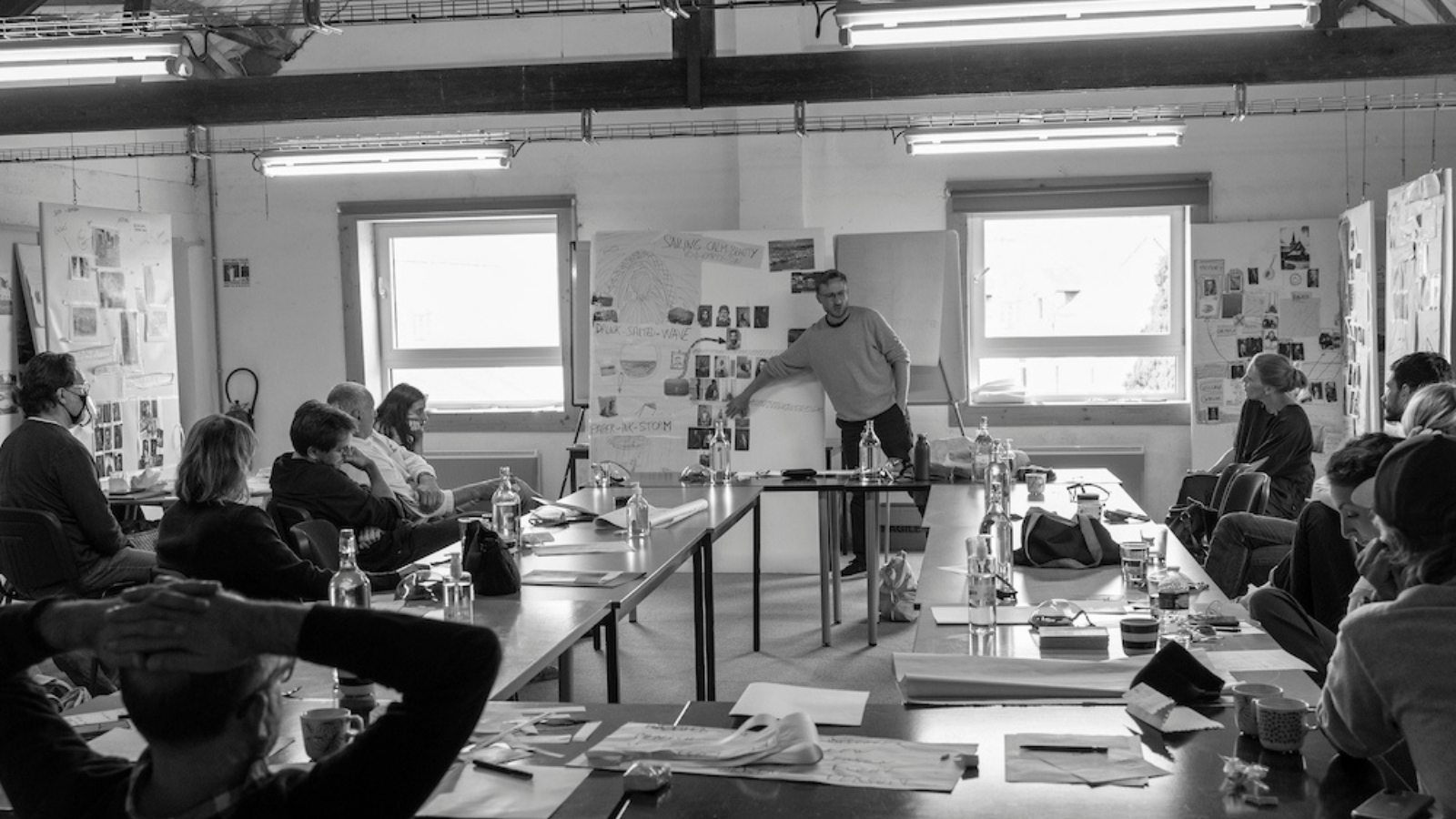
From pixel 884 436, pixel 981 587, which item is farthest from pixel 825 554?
pixel 981 587

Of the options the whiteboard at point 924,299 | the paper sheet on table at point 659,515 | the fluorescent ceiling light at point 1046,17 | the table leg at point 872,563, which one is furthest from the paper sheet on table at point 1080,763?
the whiteboard at point 924,299

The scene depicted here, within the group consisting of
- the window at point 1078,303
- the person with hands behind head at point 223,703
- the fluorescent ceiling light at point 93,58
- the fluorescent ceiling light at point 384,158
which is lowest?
the person with hands behind head at point 223,703

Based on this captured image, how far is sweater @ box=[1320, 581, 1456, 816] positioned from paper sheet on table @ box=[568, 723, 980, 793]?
55 cm

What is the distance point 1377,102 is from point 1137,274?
166 cm

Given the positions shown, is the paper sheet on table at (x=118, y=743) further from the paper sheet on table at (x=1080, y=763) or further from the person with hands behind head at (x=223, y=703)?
the paper sheet on table at (x=1080, y=763)

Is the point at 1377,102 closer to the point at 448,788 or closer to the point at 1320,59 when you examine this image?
the point at 1320,59

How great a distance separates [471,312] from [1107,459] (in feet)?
13.9

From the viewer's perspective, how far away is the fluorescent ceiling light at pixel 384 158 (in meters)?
7.27

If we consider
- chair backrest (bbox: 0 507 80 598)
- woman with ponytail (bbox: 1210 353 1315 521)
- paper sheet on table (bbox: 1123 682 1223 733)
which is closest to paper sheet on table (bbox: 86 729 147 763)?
paper sheet on table (bbox: 1123 682 1223 733)

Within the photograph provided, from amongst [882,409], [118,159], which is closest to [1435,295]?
[882,409]

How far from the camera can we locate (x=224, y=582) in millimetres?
3387

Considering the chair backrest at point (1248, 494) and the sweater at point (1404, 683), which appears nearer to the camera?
the sweater at point (1404, 683)

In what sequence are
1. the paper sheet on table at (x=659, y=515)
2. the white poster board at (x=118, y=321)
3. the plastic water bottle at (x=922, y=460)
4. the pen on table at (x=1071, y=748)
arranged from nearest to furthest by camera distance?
the pen on table at (x=1071, y=748)
the paper sheet on table at (x=659, y=515)
the plastic water bottle at (x=922, y=460)
the white poster board at (x=118, y=321)

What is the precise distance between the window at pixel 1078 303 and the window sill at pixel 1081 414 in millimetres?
156
